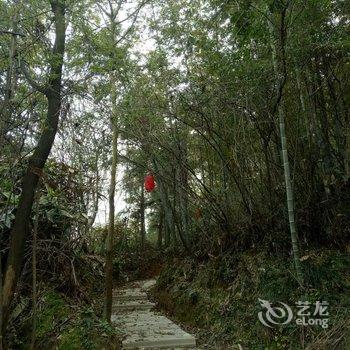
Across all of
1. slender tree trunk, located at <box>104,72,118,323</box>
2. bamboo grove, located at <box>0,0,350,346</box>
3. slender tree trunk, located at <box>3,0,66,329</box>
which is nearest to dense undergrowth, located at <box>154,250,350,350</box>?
bamboo grove, located at <box>0,0,350,346</box>

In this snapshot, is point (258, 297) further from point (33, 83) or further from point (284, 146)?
point (33, 83)

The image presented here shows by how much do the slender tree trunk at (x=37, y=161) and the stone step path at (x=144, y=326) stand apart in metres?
1.99

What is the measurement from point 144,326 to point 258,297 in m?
2.19

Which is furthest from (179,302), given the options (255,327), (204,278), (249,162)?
(249,162)

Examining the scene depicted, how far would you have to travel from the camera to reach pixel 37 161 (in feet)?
14.6

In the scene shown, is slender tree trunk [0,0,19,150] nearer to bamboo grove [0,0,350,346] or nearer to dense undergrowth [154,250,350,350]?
bamboo grove [0,0,350,346]

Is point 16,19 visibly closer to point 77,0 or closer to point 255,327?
point 77,0

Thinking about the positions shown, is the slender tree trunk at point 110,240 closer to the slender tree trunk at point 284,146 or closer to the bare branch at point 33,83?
the bare branch at point 33,83

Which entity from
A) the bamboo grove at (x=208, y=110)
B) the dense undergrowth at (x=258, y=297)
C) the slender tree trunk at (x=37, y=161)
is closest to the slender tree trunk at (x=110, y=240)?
the bamboo grove at (x=208, y=110)

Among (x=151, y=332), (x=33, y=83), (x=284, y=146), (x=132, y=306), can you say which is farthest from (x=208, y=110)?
A: (x=132, y=306)

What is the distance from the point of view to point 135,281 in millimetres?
12883

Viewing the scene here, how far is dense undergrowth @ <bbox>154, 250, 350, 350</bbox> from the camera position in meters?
4.28

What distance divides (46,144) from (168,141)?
3422 mm

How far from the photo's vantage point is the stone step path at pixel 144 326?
5285 mm
